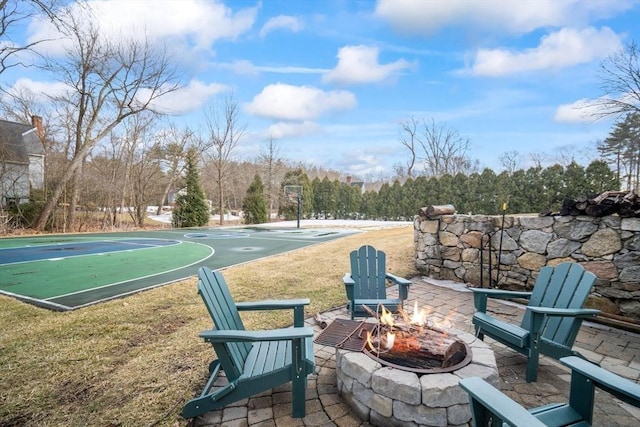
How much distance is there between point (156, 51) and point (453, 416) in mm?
21081

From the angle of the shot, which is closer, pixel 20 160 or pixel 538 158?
pixel 20 160

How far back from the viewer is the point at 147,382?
8.34 ft

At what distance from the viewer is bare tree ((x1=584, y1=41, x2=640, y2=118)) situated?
10.6 metres

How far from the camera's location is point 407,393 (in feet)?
6.14

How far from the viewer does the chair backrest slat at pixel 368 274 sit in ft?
12.7

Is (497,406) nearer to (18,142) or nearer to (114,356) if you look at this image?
(114,356)

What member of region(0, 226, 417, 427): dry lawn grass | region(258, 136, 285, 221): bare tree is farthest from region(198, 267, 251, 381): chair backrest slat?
region(258, 136, 285, 221): bare tree

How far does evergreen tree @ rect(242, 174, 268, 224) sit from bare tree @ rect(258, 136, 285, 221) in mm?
3605

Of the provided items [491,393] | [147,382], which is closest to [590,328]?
[491,393]

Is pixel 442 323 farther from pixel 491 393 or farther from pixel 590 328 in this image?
pixel 590 328

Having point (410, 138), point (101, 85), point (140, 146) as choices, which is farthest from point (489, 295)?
point (410, 138)

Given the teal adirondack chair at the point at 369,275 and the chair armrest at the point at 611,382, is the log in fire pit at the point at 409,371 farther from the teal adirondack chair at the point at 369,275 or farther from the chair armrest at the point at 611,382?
the teal adirondack chair at the point at 369,275

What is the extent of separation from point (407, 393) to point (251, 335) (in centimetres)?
99

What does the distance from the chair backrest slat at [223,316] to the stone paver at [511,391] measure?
0.35 meters
